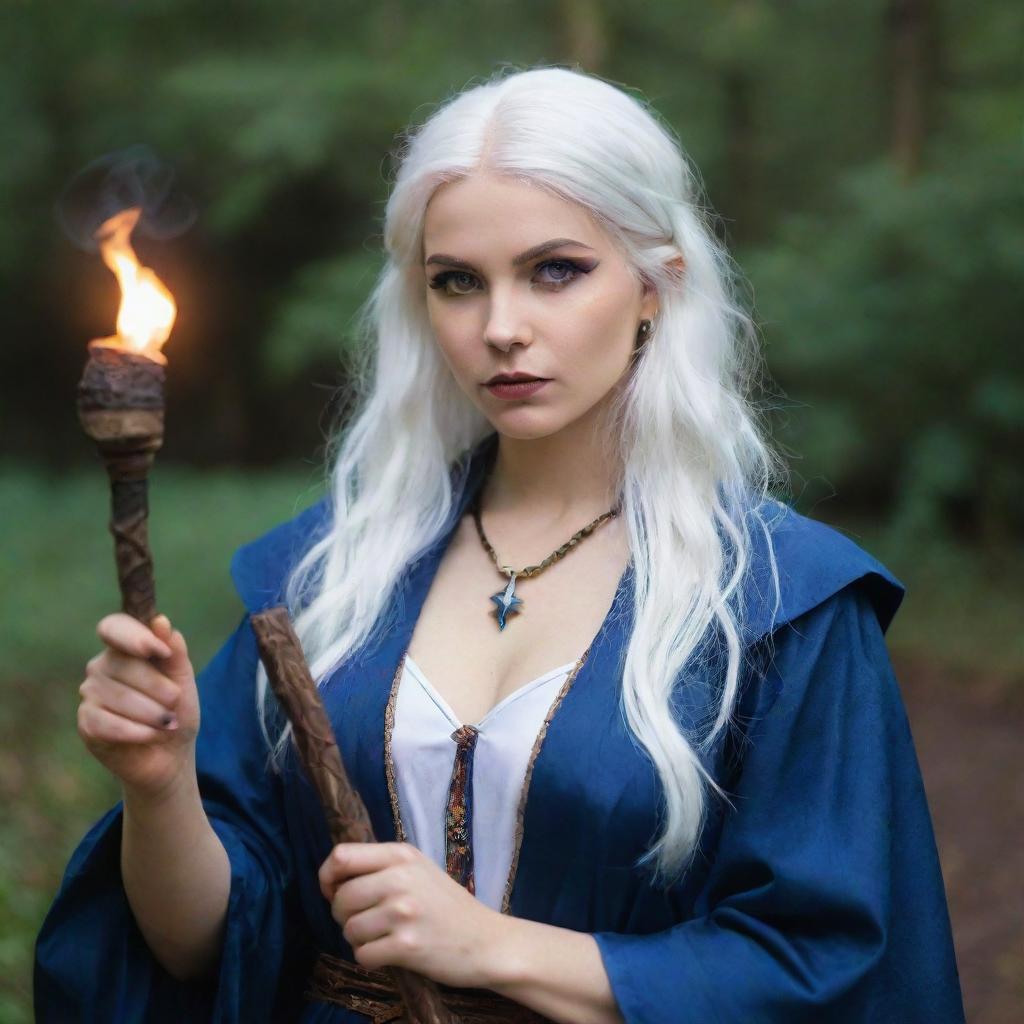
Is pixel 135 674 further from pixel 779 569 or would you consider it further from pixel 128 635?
pixel 779 569

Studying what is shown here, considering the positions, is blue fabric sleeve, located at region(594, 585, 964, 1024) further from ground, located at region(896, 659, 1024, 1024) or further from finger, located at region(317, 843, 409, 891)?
ground, located at region(896, 659, 1024, 1024)

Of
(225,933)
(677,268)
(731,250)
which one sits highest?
(731,250)

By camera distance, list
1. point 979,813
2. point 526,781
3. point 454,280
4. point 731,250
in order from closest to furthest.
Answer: point 526,781, point 454,280, point 979,813, point 731,250

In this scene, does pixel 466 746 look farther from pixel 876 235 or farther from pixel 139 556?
pixel 876 235

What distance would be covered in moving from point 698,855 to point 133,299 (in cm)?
112

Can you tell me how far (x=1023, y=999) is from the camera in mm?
4336

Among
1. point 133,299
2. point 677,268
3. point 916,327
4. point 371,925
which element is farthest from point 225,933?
point 916,327

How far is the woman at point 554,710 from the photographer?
183 cm

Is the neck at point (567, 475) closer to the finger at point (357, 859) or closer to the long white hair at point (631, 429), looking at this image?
the long white hair at point (631, 429)

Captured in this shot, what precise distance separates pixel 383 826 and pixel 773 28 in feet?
31.4

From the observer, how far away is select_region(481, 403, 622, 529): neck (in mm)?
2301

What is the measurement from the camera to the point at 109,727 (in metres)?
1.61

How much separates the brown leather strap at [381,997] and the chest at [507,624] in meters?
0.40

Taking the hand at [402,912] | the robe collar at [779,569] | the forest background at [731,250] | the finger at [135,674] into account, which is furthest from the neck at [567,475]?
the forest background at [731,250]
